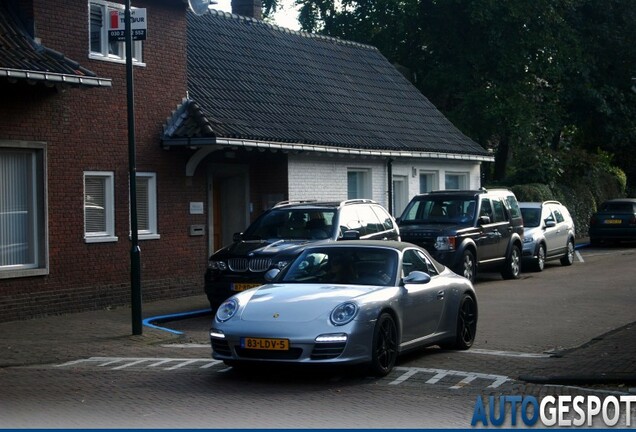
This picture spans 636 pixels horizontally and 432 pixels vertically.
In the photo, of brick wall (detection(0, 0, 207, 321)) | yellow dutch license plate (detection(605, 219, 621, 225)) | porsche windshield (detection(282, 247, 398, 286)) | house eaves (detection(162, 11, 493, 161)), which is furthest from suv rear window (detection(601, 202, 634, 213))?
porsche windshield (detection(282, 247, 398, 286))

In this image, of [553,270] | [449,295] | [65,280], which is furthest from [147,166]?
[553,270]

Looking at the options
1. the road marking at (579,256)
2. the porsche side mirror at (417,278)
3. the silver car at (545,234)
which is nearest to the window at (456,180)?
the silver car at (545,234)

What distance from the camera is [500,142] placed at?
4003 centimetres

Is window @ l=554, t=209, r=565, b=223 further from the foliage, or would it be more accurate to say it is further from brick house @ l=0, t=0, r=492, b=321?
the foliage

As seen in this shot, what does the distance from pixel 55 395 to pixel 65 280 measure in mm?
7480

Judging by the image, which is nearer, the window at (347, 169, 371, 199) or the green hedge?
the window at (347, 169, 371, 199)

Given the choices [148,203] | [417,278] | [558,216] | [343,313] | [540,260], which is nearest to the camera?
[343,313]

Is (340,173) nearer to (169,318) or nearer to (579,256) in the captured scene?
(169,318)

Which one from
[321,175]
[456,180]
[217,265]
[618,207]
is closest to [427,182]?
[456,180]

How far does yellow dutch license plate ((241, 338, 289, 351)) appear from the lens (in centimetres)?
1034

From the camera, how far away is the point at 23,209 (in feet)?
55.8

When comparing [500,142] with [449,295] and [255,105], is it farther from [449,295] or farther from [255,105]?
[449,295]

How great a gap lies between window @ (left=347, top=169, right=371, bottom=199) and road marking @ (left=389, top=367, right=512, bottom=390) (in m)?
14.5
